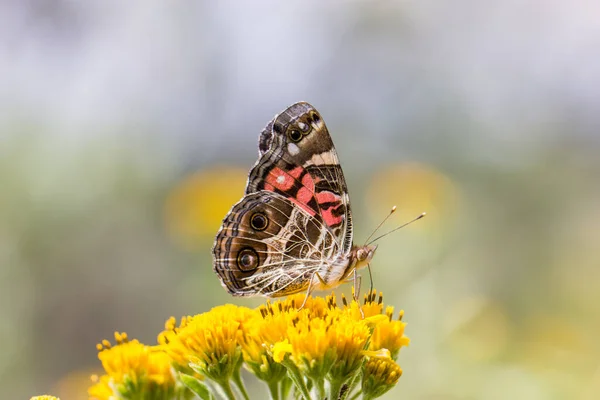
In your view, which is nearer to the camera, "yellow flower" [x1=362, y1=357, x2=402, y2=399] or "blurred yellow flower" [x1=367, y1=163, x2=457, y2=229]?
"yellow flower" [x1=362, y1=357, x2=402, y2=399]

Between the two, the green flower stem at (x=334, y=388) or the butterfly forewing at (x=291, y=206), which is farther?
the butterfly forewing at (x=291, y=206)

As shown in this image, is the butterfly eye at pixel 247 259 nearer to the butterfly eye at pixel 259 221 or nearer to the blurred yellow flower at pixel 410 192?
the butterfly eye at pixel 259 221

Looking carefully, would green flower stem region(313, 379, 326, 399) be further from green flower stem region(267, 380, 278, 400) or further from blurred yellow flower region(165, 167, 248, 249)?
blurred yellow flower region(165, 167, 248, 249)

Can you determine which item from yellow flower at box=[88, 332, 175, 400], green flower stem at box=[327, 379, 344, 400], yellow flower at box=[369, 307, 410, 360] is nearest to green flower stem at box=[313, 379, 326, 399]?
green flower stem at box=[327, 379, 344, 400]

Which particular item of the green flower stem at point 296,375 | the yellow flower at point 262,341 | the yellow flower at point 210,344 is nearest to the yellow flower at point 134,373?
the yellow flower at point 210,344

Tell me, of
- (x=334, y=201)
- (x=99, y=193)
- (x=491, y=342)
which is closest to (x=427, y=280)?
(x=491, y=342)

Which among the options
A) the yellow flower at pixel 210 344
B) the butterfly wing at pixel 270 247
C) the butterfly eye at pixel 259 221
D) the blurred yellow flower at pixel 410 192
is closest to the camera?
the yellow flower at pixel 210 344

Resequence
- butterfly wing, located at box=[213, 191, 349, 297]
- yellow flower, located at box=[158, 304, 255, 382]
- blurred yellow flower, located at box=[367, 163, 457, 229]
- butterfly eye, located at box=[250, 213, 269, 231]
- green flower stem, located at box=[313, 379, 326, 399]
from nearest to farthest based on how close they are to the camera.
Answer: green flower stem, located at box=[313, 379, 326, 399], yellow flower, located at box=[158, 304, 255, 382], butterfly wing, located at box=[213, 191, 349, 297], butterfly eye, located at box=[250, 213, 269, 231], blurred yellow flower, located at box=[367, 163, 457, 229]
